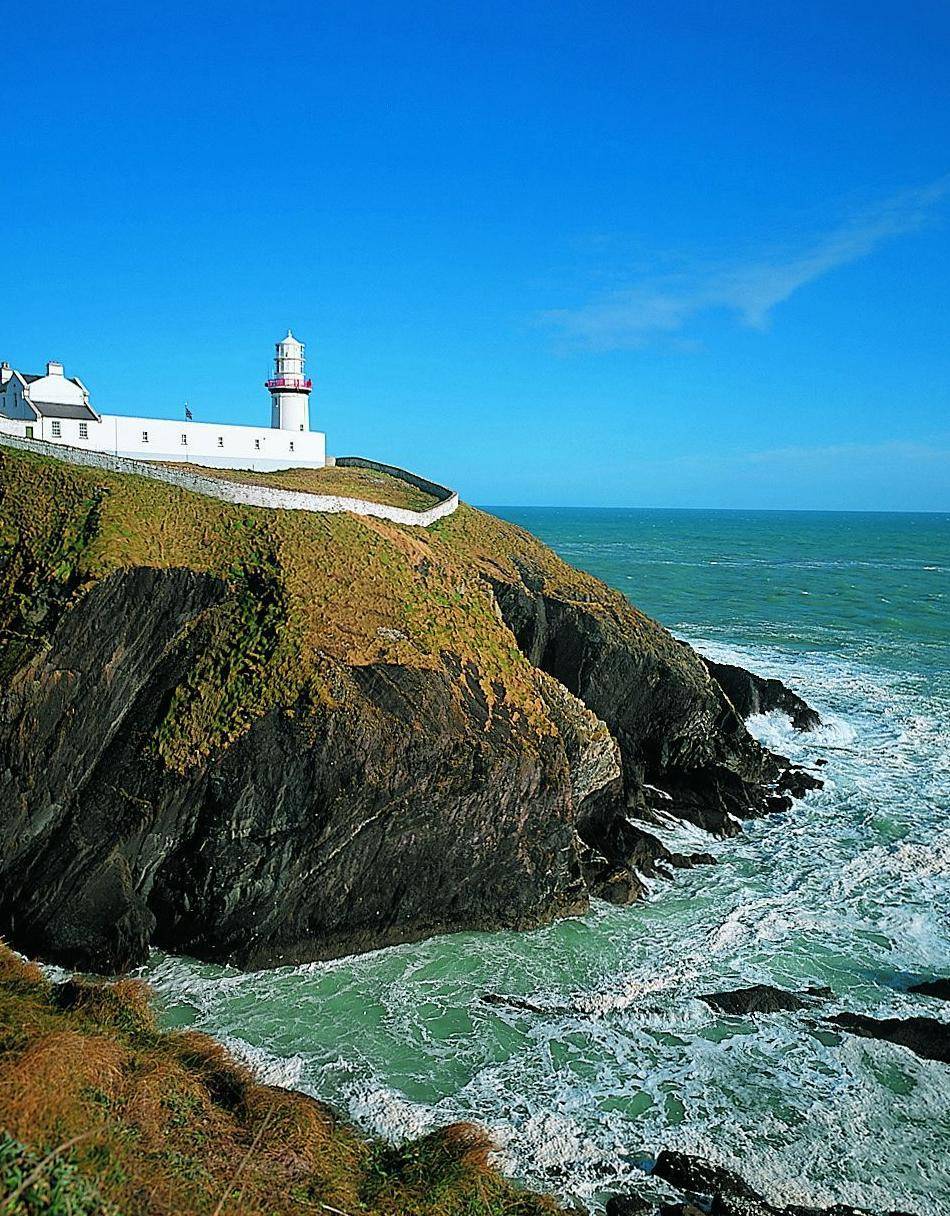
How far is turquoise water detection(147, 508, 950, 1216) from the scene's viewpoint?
1563 centimetres

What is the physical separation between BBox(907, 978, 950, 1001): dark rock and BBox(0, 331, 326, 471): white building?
115 feet

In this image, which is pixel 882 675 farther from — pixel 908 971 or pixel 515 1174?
pixel 515 1174

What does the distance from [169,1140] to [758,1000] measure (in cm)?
1313

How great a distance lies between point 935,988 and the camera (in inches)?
791

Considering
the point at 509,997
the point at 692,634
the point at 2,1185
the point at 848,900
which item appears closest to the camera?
the point at 2,1185

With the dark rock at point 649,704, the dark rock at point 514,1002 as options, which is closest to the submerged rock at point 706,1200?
the dark rock at point 514,1002

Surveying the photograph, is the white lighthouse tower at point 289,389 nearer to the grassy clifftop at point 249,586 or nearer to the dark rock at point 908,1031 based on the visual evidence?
the grassy clifftop at point 249,586

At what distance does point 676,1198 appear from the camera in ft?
47.4

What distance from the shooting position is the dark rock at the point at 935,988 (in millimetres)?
19891

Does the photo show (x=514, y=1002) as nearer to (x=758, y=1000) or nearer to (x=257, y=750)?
(x=758, y=1000)

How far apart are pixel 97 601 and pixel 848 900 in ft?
69.9

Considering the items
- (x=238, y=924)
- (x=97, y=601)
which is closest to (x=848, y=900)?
(x=238, y=924)

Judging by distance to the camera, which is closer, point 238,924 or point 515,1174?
point 515,1174

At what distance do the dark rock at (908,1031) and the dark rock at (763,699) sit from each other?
20.0 meters
